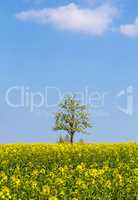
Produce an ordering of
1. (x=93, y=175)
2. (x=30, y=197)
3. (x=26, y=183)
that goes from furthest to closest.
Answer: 1. (x=93, y=175)
2. (x=26, y=183)
3. (x=30, y=197)

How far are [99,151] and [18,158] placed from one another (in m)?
4.22

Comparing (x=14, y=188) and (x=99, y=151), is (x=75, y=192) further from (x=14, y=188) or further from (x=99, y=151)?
(x=99, y=151)

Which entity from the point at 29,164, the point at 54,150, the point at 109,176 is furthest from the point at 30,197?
the point at 54,150

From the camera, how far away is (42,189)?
1425 centimetres

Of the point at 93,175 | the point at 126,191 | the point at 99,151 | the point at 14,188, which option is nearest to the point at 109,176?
the point at 93,175

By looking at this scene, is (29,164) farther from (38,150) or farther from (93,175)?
(93,175)

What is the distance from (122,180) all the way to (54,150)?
15.1 m

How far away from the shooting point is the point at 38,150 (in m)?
31.3

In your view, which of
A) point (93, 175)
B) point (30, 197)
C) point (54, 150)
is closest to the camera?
point (30, 197)

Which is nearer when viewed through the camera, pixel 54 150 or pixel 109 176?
pixel 109 176

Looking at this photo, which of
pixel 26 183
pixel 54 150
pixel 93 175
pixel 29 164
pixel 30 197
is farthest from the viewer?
pixel 54 150

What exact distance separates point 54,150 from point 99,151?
2207mm

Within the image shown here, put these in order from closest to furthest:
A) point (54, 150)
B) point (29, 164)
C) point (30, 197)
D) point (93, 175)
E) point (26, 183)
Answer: point (30, 197), point (26, 183), point (93, 175), point (29, 164), point (54, 150)

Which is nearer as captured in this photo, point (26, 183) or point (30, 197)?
point (30, 197)
